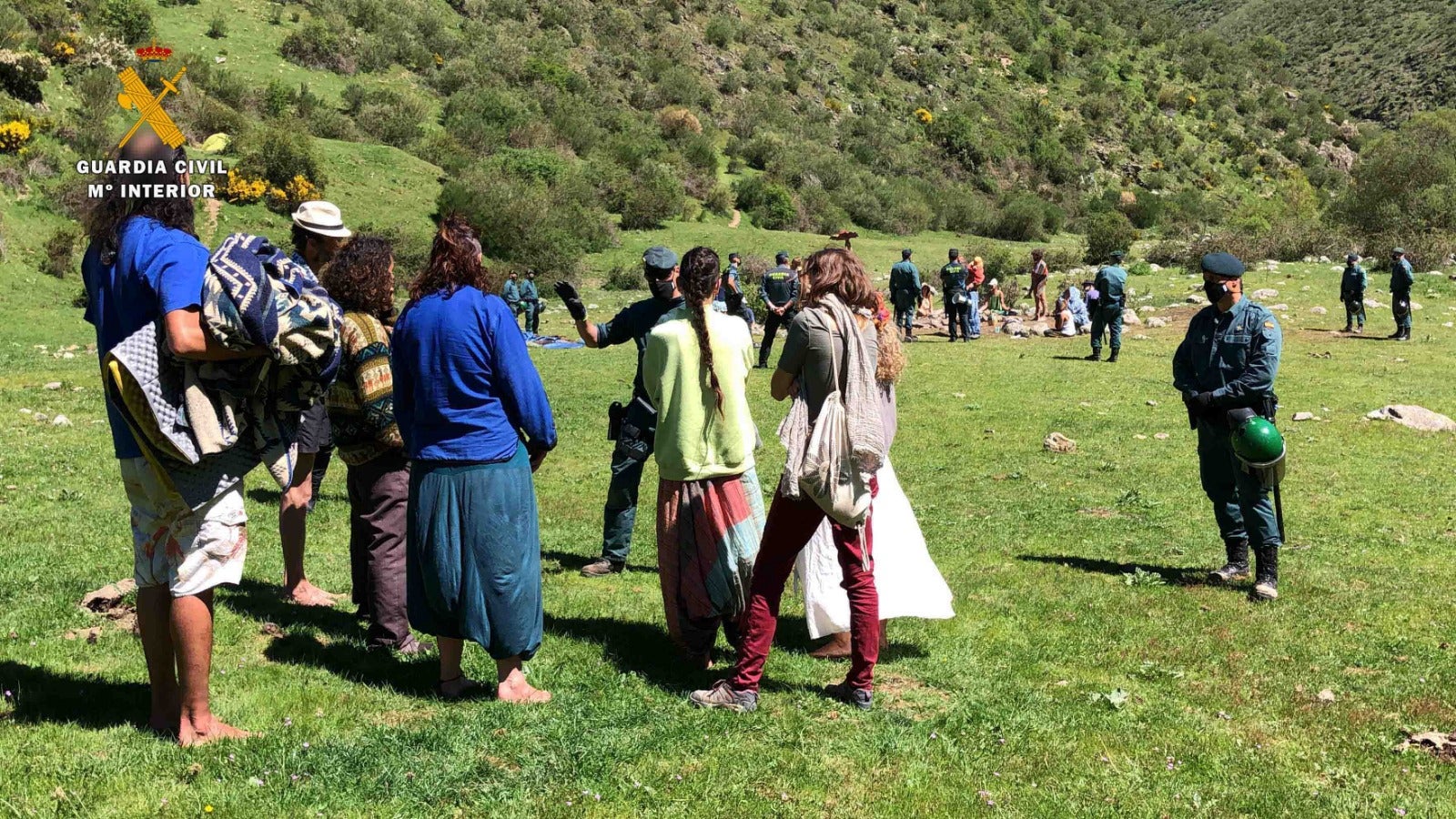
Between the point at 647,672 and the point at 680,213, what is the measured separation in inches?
1512

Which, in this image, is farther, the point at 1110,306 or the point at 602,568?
the point at 1110,306

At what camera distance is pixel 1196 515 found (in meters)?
9.64

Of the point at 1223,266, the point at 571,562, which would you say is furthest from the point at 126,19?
the point at 1223,266

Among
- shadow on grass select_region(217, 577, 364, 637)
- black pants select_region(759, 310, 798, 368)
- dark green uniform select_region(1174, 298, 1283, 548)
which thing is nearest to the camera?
shadow on grass select_region(217, 577, 364, 637)

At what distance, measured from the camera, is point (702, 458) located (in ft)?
17.1

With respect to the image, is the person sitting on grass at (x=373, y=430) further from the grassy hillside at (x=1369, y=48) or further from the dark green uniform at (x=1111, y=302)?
the grassy hillside at (x=1369, y=48)

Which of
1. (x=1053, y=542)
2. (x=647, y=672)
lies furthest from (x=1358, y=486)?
(x=647, y=672)

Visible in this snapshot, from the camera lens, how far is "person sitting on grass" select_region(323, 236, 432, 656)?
515 cm

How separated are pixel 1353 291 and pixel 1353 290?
1.0 inches

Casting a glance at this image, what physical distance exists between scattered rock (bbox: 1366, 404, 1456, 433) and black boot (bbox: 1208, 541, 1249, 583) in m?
8.07

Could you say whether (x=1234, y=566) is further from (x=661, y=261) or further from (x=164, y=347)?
(x=164, y=347)

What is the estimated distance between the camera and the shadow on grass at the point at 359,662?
16.1 ft

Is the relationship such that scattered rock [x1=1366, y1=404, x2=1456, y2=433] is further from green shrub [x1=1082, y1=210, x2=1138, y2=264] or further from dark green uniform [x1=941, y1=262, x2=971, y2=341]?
green shrub [x1=1082, y1=210, x2=1138, y2=264]

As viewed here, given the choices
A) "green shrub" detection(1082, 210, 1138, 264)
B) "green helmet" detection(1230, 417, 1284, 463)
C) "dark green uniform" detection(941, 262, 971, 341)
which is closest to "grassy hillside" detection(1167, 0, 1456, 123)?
"green shrub" detection(1082, 210, 1138, 264)
